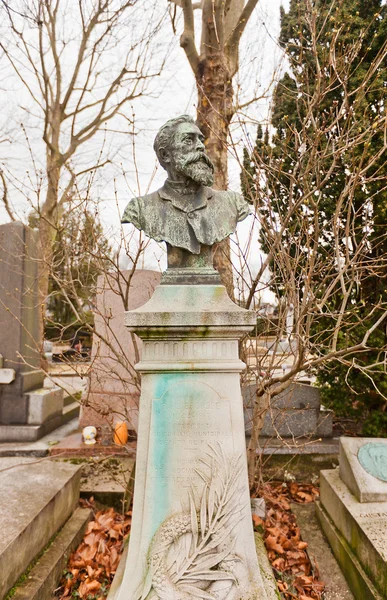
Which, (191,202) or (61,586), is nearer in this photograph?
(191,202)

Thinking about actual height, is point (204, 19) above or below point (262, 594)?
above

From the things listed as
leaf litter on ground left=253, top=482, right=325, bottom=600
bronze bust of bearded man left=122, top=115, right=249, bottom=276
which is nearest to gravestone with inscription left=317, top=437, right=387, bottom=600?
leaf litter on ground left=253, top=482, right=325, bottom=600

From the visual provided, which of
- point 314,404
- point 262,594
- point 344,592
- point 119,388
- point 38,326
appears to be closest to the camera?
point 262,594

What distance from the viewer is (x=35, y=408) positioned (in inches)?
210

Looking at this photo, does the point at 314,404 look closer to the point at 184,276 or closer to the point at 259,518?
the point at 259,518

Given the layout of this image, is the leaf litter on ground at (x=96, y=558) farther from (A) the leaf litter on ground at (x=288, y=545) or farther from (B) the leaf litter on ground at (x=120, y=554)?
(A) the leaf litter on ground at (x=288, y=545)

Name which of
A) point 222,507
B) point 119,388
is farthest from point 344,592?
point 119,388

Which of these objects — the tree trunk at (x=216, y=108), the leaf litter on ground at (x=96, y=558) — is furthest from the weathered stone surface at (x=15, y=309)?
the tree trunk at (x=216, y=108)

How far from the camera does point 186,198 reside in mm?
2682

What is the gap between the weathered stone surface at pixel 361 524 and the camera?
2.57 meters

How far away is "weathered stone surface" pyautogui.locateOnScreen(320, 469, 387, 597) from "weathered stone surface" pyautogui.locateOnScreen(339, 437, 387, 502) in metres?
0.05

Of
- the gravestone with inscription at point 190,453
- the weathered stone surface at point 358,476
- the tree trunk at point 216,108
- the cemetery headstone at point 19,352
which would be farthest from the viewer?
the cemetery headstone at point 19,352

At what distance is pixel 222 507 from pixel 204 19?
20.6 ft

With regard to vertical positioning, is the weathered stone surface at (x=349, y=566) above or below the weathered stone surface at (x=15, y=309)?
below
